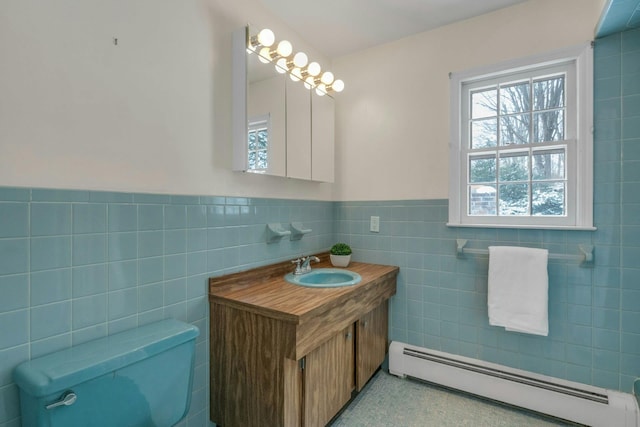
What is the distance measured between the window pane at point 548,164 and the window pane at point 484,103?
0.39m

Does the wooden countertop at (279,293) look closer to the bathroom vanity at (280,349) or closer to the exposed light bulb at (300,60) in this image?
the bathroom vanity at (280,349)

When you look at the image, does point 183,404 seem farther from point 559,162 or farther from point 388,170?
point 559,162

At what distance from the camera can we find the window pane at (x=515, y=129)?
75.7 inches

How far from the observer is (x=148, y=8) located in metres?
1.31

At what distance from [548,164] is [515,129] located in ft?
0.95

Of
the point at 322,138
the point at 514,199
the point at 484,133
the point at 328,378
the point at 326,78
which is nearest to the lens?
the point at 328,378

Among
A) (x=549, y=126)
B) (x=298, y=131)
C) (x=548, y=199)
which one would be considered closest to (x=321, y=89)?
(x=298, y=131)

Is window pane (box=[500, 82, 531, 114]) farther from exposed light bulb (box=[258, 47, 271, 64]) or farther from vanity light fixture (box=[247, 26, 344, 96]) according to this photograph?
exposed light bulb (box=[258, 47, 271, 64])

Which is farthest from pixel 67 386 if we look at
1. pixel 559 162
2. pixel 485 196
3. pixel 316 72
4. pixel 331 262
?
pixel 559 162

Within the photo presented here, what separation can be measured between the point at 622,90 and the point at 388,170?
4.35ft

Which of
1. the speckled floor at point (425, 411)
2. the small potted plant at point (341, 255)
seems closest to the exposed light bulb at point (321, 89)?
the small potted plant at point (341, 255)

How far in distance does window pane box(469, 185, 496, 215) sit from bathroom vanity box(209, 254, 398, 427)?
89 cm

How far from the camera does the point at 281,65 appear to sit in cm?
187

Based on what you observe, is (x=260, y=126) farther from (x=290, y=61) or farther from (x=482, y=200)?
(x=482, y=200)
